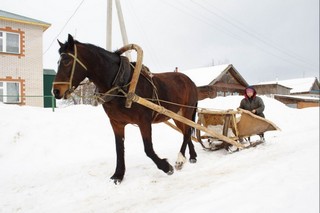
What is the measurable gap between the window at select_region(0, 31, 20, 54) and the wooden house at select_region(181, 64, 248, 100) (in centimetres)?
1531

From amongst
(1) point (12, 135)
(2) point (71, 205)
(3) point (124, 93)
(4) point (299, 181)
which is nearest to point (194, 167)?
(3) point (124, 93)

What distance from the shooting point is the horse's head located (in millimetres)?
3411

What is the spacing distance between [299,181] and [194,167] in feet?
8.55

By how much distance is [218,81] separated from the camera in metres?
25.8

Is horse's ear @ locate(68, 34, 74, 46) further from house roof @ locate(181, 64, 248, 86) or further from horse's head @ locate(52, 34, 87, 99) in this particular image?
house roof @ locate(181, 64, 248, 86)

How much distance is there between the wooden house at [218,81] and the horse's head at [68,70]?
21160mm

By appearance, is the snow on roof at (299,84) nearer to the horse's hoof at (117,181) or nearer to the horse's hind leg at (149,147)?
the horse's hind leg at (149,147)

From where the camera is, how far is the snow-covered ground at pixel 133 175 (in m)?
2.22

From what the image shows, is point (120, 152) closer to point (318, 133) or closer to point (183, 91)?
point (183, 91)

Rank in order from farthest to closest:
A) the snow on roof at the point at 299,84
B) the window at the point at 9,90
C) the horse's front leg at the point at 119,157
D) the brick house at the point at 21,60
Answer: the snow on roof at the point at 299,84 < the brick house at the point at 21,60 < the window at the point at 9,90 < the horse's front leg at the point at 119,157

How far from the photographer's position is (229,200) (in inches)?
93.9

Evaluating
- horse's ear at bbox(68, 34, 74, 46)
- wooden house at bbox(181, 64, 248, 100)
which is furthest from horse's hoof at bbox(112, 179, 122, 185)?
wooden house at bbox(181, 64, 248, 100)

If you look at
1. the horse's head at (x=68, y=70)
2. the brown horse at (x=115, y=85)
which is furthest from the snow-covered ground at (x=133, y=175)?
the horse's head at (x=68, y=70)

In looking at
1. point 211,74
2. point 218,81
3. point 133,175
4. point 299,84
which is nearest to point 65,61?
point 133,175
